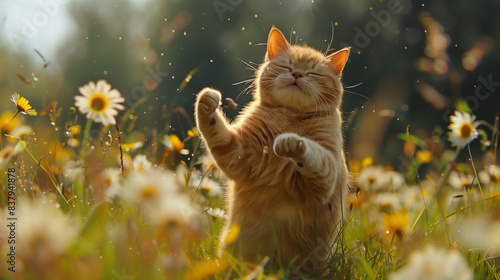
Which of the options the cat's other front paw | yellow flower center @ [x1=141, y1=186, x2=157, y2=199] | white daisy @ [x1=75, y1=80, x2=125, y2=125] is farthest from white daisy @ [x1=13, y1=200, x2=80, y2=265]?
white daisy @ [x1=75, y1=80, x2=125, y2=125]

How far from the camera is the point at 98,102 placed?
1469 mm

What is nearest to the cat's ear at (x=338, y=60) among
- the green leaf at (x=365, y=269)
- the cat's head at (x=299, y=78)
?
the cat's head at (x=299, y=78)

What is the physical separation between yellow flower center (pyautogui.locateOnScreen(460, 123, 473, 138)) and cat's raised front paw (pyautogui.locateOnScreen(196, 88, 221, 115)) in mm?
1149

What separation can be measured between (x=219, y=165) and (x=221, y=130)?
14 centimetres

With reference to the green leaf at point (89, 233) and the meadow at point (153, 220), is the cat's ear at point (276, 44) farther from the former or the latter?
the green leaf at point (89, 233)

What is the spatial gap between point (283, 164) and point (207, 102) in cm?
37

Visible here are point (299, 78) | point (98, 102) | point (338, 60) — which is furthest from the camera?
point (338, 60)

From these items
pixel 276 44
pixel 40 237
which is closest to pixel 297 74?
pixel 276 44

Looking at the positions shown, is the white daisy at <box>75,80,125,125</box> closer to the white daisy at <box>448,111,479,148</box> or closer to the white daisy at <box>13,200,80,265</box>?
the white daisy at <box>13,200,80,265</box>

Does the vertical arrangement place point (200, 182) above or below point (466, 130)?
above

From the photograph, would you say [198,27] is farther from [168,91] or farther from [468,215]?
[468,215]

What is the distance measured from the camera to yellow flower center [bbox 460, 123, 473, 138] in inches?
67.9

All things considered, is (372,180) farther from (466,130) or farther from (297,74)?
(297,74)

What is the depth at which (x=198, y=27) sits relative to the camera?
8.35 m
